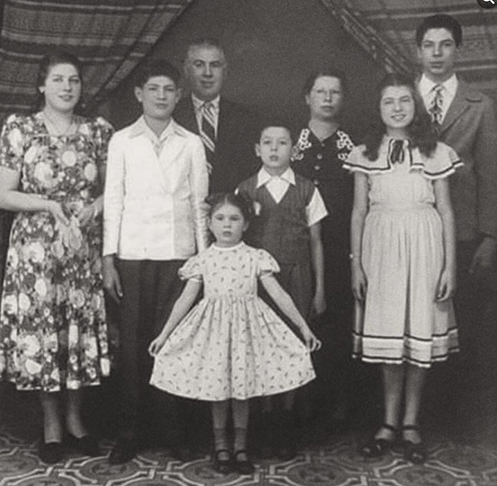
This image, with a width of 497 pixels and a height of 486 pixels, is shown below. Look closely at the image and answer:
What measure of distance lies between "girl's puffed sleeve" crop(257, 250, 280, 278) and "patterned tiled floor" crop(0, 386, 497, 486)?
1.85 ft

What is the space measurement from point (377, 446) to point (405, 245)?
61 cm

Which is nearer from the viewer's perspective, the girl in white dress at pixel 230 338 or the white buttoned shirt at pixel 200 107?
the girl in white dress at pixel 230 338

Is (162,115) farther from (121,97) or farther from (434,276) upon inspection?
(434,276)

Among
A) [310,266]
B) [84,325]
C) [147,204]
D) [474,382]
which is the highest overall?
[147,204]

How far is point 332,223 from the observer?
278 centimetres

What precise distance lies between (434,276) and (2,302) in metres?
1.29

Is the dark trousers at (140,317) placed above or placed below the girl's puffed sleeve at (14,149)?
below

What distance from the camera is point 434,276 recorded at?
2666mm

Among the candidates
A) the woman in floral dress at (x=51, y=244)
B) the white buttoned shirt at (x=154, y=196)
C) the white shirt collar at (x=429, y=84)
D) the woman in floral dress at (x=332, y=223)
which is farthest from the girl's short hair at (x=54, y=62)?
the white shirt collar at (x=429, y=84)

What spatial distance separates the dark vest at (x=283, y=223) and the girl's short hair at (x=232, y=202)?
42 millimetres

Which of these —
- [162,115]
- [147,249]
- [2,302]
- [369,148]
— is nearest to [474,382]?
[369,148]

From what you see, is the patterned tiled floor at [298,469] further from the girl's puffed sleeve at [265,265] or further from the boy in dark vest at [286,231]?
the girl's puffed sleeve at [265,265]

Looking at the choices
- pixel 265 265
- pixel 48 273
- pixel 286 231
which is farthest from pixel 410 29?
pixel 48 273

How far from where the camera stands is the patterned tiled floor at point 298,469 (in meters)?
2.57
